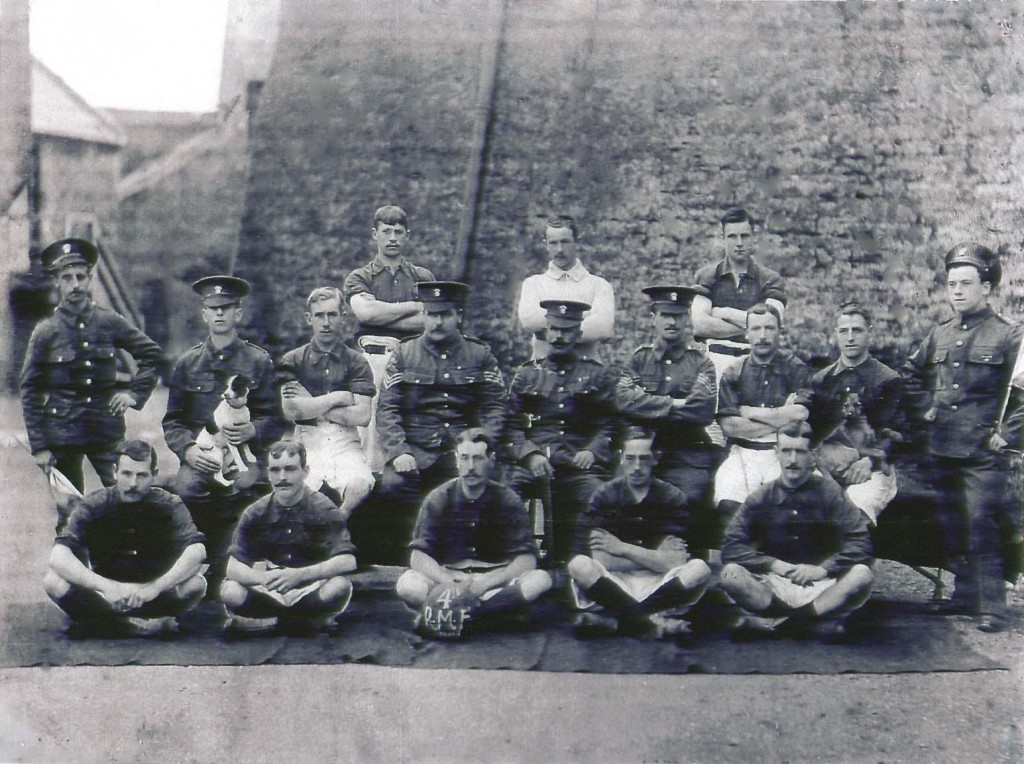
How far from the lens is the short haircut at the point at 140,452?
4629 mm

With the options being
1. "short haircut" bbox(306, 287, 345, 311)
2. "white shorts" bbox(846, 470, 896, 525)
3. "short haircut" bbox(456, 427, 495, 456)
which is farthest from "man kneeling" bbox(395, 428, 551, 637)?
"white shorts" bbox(846, 470, 896, 525)

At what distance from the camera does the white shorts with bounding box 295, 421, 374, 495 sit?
4711 mm

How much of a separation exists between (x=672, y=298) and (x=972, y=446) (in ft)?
4.97

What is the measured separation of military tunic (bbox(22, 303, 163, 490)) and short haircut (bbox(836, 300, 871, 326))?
3237 millimetres

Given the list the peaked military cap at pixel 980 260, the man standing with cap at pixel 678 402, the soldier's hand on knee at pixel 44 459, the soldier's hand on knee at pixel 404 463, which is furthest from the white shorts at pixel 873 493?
the soldier's hand on knee at pixel 44 459

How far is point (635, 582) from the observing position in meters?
4.62

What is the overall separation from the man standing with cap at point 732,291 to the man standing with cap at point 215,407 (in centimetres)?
206

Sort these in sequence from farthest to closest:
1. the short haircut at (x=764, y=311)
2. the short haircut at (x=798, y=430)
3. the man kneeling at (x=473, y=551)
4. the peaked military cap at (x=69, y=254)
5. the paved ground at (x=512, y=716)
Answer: the peaked military cap at (x=69, y=254), the short haircut at (x=764, y=311), the short haircut at (x=798, y=430), the man kneeling at (x=473, y=551), the paved ground at (x=512, y=716)

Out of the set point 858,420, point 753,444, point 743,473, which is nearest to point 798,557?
point 743,473

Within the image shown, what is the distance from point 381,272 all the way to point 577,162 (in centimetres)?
111

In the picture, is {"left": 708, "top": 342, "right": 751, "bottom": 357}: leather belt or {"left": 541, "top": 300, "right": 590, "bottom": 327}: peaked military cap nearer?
{"left": 541, "top": 300, "right": 590, "bottom": 327}: peaked military cap

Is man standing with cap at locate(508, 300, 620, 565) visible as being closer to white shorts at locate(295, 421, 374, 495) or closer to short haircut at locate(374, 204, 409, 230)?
white shorts at locate(295, 421, 374, 495)

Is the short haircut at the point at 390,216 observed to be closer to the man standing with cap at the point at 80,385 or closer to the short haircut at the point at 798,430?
the man standing with cap at the point at 80,385

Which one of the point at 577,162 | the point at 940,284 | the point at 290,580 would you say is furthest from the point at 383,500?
the point at 940,284
